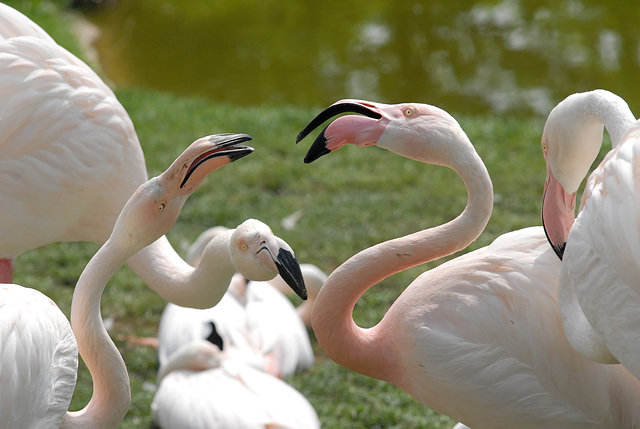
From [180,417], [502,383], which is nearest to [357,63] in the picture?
[180,417]

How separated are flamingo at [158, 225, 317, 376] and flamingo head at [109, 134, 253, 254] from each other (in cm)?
173

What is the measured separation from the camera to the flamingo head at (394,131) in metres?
2.88

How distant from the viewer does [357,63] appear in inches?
357

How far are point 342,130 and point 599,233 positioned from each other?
3.03 feet

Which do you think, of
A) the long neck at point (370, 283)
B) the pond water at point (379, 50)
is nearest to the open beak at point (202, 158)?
the long neck at point (370, 283)

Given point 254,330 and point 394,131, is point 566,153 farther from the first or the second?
point 254,330

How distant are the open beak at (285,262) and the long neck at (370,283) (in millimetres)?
431

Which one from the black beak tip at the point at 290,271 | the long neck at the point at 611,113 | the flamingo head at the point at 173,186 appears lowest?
the black beak tip at the point at 290,271

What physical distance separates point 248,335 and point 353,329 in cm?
148

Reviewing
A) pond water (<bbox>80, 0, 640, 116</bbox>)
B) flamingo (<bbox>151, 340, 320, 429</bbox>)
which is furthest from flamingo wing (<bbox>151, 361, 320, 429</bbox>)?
pond water (<bbox>80, 0, 640, 116</bbox>)

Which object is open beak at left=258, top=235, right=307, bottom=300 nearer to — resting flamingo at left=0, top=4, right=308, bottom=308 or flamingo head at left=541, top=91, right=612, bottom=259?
resting flamingo at left=0, top=4, right=308, bottom=308

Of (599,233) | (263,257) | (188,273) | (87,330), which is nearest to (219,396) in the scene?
(188,273)

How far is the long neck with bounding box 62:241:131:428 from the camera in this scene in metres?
2.67

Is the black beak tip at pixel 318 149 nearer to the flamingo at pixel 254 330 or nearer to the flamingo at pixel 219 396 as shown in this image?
the flamingo at pixel 219 396
